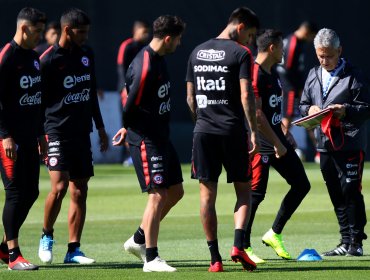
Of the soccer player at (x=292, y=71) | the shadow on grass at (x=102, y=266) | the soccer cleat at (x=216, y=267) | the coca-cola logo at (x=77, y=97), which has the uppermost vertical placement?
the coca-cola logo at (x=77, y=97)

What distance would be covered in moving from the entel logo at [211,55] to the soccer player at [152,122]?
0.91ft

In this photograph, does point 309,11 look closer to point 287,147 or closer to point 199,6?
point 199,6

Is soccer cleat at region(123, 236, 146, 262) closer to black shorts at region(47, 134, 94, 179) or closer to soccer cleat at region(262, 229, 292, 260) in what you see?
black shorts at region(47, 134, 94, 179)

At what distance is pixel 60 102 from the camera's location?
11164mm

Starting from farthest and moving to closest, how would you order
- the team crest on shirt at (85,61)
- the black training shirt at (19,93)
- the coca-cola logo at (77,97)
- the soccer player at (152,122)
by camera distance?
the team crest on shirt at (85,61), the coca-cola logo at (77,97), the black training shirt at (19,93), the soccer player at (152,122)

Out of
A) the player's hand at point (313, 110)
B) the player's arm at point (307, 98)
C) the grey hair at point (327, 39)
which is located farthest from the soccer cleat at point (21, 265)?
the grey hair at point (327, 39)

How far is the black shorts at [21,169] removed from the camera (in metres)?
10.4

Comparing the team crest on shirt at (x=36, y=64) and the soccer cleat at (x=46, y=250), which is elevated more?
the team crest on shirt at (x=36, y=64)

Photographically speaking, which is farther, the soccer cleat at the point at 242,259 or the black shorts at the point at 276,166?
the black shorts at the point at 276,166

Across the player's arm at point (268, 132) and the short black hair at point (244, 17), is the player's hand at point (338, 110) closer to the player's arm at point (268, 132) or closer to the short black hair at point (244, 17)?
the player's arm at point (268, 132)

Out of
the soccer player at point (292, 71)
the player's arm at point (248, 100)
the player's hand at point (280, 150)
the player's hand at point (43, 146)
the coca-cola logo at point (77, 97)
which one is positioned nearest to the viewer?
the player's arm at point (248, 100)

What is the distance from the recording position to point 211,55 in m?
10.0

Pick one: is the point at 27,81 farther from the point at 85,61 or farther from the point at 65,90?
the point at 85,61

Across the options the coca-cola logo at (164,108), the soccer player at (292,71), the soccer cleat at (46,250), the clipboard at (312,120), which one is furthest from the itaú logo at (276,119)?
the soccer player at (292,71)
